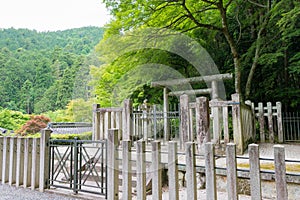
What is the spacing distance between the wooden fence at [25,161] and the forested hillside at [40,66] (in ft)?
67.9

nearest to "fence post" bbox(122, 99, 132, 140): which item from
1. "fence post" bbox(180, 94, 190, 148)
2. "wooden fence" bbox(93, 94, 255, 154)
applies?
"wooden fence" bbox(93, 94, 255, 154)

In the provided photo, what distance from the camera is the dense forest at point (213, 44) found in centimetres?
655

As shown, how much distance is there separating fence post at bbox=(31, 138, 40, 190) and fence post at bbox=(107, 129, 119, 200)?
1.24 m

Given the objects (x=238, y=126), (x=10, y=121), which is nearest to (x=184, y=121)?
(x=238, y=126)

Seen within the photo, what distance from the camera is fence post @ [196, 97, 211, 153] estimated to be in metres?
3.76

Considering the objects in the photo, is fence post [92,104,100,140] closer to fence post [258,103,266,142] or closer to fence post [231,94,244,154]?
fence post [231,94,244,154]

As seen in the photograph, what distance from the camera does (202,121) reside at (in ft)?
12.5

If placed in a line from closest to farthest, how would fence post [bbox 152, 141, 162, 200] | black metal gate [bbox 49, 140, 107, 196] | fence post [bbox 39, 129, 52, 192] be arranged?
fence post [bbox 152, 141, 162, 200] < black metal gate [bbox 49, 140, 107, 196] < fence post [bbox 39, 129, 52, 192]

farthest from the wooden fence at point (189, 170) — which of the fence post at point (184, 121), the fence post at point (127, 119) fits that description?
the fence post at point (127, 119)

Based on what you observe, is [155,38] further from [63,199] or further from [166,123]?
[63,199]

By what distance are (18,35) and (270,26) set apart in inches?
1409

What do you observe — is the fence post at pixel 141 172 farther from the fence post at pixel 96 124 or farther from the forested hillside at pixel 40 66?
the forested hillside at pixel 40 66

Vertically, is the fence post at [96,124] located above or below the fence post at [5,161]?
above

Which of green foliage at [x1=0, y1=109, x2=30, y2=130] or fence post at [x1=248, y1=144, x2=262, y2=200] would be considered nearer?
fence post at [x1=248, y1=144, x2=262, y2=200]
